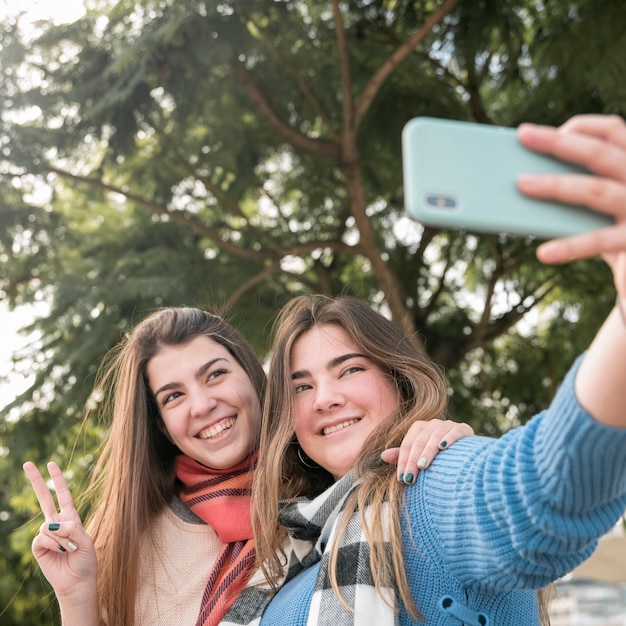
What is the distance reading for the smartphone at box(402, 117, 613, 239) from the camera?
0.91 meters

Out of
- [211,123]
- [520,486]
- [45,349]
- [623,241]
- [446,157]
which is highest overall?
[211,123]

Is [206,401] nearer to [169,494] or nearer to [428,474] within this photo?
[169,494]

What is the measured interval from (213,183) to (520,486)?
488 centimetres

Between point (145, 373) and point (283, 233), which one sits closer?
point (145, 373)

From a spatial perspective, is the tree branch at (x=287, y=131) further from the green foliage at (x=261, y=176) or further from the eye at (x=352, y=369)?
the eye at (x=352, y=369)

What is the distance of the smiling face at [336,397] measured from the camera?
221cm

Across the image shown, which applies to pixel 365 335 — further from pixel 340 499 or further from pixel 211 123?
pixel 211 123

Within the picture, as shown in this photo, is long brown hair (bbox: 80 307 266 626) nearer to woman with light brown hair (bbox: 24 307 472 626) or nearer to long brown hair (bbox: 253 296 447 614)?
woman with light brown hair (bbox: 24 307 472 626)

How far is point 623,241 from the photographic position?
933 mm

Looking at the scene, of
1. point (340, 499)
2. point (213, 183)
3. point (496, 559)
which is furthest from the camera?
point (213, 183)

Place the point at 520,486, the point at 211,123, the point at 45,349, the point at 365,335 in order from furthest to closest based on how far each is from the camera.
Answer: the point at 211,123 < the point at 45,349 < the point at 365,335 < the point at 520,486

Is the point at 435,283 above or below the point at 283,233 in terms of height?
below

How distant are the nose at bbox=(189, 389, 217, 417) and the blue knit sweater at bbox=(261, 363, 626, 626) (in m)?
0.85

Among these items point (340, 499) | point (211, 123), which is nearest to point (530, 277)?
point (211, 123)
